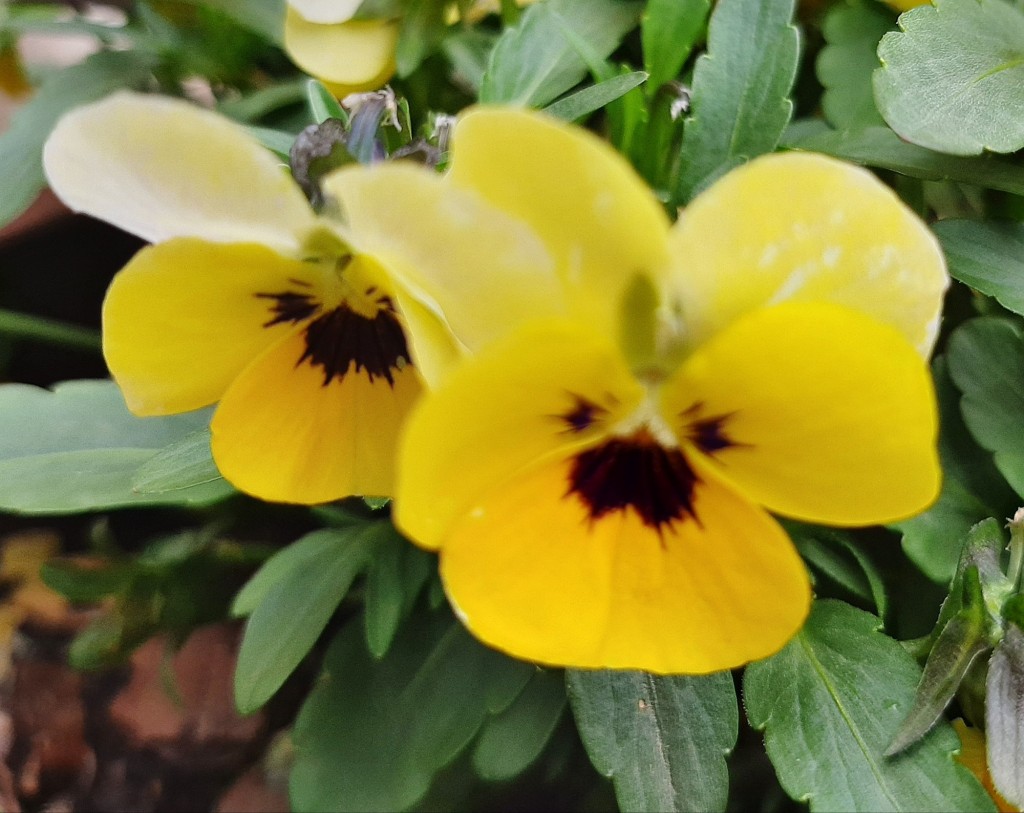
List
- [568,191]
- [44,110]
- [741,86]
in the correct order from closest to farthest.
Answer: [568,191], [741,86], [44,110]

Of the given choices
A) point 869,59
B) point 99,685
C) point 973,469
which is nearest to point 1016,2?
point 869,59

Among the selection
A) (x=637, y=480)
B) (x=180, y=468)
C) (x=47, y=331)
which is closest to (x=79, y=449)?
(x=180, y=468)

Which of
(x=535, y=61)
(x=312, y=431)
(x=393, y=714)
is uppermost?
(x=535, y=61)

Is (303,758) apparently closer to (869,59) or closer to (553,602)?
(553,602)

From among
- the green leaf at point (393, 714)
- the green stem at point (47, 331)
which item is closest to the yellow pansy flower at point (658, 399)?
the green leaf at point (393, 714)

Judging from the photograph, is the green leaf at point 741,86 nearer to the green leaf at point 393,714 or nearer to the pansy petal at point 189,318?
the pansy petal at point 189,318

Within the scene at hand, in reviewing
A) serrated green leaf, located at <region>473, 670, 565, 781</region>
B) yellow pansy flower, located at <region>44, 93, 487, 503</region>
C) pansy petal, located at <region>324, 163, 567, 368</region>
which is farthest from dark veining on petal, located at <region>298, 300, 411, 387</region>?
serrated green leaf, located at <region>473, 670, 565, 781</region>

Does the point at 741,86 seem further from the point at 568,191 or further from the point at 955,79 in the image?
the point at 568,191
